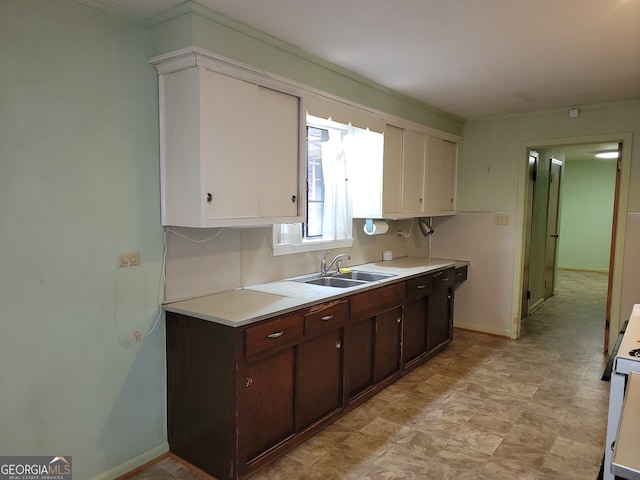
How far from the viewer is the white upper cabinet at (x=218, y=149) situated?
2.25 meters

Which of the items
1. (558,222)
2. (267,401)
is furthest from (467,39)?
(558,222)

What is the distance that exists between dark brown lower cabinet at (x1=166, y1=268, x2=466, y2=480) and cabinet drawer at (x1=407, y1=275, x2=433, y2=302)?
0.47m

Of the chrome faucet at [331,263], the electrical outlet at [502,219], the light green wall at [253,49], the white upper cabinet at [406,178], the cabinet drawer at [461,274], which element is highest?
the light green wall at [253,49]

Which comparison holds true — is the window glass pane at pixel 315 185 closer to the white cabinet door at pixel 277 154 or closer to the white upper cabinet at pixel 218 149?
the white cabinet door at pixel 277 154

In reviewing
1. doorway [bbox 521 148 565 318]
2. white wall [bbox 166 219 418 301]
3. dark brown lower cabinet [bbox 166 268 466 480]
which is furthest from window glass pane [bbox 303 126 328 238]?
doorway [bbox 521 148 565 318]

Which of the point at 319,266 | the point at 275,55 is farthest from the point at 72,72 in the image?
the point at 319,266

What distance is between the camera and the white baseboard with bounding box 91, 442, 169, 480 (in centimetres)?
227

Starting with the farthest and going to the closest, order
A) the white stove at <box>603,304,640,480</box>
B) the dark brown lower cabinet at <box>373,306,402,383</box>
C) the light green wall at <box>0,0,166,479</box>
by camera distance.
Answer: the dark brown lower cabinet at <box>373,306,402,383</box> < the light green wall at <box>0,0,166,479</box> < the white stove at <box>603,304,640,480</box>

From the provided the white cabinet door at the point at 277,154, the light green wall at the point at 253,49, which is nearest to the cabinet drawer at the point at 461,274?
the light green wall at the point at 253,49

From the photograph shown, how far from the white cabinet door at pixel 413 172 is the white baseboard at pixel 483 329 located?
5.42ft

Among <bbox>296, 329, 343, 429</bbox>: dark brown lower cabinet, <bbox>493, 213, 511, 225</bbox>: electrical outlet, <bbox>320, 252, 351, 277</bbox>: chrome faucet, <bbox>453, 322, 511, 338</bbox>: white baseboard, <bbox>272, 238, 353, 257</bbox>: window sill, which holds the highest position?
<bbox>493, 213, 511, 225</bbox>: electrical outlet

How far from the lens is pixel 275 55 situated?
2635 millimetres

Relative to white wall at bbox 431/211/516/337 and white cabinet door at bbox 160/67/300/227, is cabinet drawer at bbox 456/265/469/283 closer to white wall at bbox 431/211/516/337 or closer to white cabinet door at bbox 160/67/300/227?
white wall at bbox 431/211/516/337

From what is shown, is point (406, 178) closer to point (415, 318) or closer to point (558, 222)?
point (415, 318)
